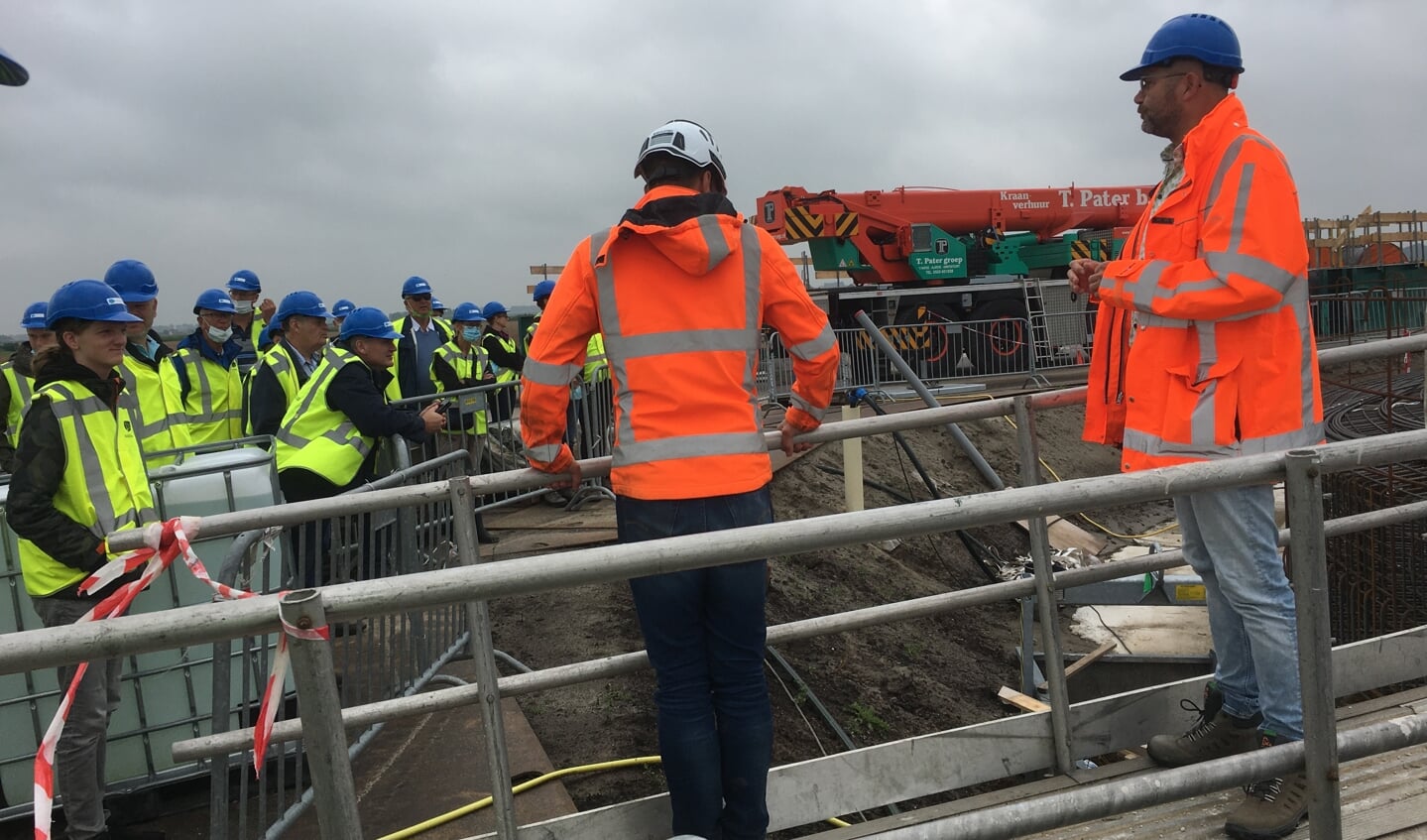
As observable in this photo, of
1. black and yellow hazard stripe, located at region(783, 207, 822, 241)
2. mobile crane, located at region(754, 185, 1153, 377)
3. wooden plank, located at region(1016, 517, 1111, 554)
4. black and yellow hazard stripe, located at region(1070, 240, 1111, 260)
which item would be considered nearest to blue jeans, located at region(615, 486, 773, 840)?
wooden plank, located at region(1016, 517, 1111, 554)

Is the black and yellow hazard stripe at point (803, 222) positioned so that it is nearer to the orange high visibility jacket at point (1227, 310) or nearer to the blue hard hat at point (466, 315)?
the blue hard hat at point (466, 315)

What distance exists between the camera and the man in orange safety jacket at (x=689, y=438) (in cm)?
272

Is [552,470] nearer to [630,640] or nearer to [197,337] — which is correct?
[630,640]

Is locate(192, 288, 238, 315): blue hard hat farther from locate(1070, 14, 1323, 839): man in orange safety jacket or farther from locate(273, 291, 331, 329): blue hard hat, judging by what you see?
locate(1070, 14, 1323, 839): man in orange safety jacket

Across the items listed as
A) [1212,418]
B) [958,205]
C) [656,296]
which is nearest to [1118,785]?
[1212,418]

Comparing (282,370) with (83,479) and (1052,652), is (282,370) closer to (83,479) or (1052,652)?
(83,479)

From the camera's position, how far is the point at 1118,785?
5.89 ft

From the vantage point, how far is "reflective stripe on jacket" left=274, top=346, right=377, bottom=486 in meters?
5.77

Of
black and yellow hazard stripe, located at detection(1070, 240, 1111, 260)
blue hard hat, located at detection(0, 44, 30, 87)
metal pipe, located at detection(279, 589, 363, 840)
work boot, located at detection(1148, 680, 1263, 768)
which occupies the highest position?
black and yellow hazard stripe, located at detection(1070, 240, 1111, 260)

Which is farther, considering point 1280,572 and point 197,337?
point 197,337

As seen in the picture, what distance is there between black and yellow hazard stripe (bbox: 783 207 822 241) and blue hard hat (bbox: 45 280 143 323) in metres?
16.5

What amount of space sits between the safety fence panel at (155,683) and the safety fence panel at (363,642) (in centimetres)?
23

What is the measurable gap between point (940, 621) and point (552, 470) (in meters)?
6.30

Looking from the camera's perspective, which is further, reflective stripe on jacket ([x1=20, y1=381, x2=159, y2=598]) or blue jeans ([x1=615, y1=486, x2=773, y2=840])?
reflective stripe on jacket ([x1=20, y1=381, x2=159, y2=598])
